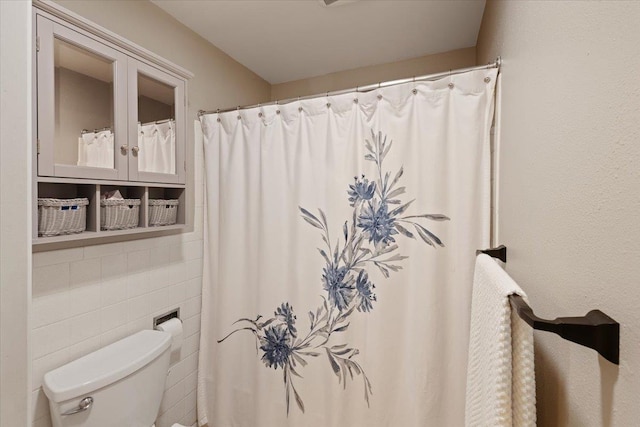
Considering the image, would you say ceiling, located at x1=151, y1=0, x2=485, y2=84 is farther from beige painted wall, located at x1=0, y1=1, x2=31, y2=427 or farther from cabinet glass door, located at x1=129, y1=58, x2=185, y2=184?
beige painted wall, located at x1=0, y1=1, x2=31, y2=427

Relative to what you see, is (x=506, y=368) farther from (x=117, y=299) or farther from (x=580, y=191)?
(x=117, y=299)

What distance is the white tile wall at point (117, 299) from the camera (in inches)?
Answer: 42.7

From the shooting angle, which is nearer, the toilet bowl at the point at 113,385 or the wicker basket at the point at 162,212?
the toilet bowl at the point at 113,385

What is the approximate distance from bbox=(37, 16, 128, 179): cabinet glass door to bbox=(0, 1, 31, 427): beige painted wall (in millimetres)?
456

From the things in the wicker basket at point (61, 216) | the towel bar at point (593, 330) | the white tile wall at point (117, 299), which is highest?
the wicker basket at point (61, 216)

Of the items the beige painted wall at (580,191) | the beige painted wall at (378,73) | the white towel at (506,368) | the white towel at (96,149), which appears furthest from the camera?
the beige painted wall at (378,73)

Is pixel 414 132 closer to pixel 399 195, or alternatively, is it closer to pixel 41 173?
pixel 399 195

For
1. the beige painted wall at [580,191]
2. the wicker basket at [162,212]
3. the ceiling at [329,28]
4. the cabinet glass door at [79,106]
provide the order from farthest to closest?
the ceiling at [329,28]
the wicker basket at [162,212]
the cabinet glass door at [79,106]
the beige painted wall at [580,191]

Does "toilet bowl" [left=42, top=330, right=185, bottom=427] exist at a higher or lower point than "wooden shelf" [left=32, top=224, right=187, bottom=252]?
lower

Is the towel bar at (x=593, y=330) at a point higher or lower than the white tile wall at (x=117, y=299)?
higher

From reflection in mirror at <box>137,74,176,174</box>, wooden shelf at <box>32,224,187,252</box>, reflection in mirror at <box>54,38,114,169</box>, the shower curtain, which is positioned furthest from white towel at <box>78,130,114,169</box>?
the shower curtain

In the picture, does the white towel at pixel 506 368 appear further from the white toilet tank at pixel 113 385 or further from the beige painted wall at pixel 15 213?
→ the white toilet tank at pixel 113 385

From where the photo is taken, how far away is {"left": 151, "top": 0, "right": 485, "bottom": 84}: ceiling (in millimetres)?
1499

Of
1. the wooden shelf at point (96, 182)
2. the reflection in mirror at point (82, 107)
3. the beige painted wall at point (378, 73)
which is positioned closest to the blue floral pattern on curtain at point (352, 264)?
the wooden shelf at point (96, 182)
